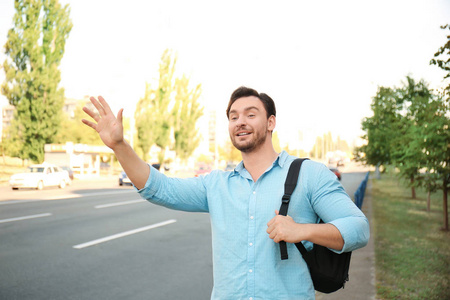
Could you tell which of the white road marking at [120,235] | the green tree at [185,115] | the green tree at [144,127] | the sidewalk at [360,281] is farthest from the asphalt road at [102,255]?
the green tree at [185,115]

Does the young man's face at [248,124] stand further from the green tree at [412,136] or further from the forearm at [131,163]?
the green tree at [412,136]

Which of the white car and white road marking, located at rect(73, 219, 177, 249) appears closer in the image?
white road marking, located at rect(73, 219, 177, 249)

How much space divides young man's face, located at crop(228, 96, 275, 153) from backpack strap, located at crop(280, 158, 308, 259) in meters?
0.25

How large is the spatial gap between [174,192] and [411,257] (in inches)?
256

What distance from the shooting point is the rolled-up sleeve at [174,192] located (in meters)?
2.09

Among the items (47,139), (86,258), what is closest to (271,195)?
(86,258)

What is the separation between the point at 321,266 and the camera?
6.12 ft

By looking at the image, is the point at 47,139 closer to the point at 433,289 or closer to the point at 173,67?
the point at 173,67

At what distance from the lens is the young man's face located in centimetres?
210

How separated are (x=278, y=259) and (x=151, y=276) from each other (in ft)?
15.6

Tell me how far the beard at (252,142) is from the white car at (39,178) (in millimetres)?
22128

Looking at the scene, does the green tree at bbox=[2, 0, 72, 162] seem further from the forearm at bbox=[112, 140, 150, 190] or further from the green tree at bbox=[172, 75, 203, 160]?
the forearm at bbox=[112, 140, 150, 190]

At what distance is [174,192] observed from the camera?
2176 mm

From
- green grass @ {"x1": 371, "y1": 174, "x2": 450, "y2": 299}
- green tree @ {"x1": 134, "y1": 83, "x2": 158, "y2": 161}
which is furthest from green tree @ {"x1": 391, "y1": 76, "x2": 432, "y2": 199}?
green tree @ {"x1": 134, "y1": 83, "x2": 158, "y2": 161}
